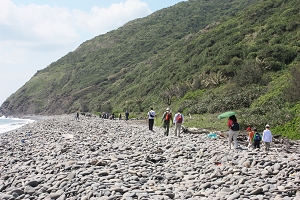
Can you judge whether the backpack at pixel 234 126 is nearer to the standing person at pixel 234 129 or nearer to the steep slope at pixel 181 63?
the standing person at pixel 234 129

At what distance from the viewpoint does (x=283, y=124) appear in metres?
17.5

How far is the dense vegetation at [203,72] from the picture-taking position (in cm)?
2364

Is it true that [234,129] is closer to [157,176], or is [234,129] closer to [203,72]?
[157,176]

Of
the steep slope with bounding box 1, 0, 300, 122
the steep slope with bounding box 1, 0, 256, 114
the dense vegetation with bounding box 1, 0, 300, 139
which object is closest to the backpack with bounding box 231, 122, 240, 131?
the dense vegetation with bounding box 1, 0, 300, 139

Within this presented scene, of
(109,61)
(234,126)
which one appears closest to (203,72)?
(234,126)

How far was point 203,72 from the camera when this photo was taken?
38.0m

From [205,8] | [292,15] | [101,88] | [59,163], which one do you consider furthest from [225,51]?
[205,8]

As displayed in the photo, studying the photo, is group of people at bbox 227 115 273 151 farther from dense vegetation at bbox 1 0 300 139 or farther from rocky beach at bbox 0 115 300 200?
dense vegetation at bbox 1 0 300 139

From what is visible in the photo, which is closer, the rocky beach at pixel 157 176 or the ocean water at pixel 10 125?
the rocky beach at pixel 157 176

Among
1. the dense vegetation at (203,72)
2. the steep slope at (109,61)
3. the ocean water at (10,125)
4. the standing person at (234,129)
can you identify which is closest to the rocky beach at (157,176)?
the standing person at (234,129)

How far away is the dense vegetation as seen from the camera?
23.6m

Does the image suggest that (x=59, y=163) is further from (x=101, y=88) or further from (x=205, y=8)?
(x=205, y=8)

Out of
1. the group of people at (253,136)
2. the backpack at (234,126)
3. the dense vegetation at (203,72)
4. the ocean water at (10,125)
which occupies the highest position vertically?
the dense vegetation at (203,72)

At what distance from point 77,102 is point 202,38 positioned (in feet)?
140
